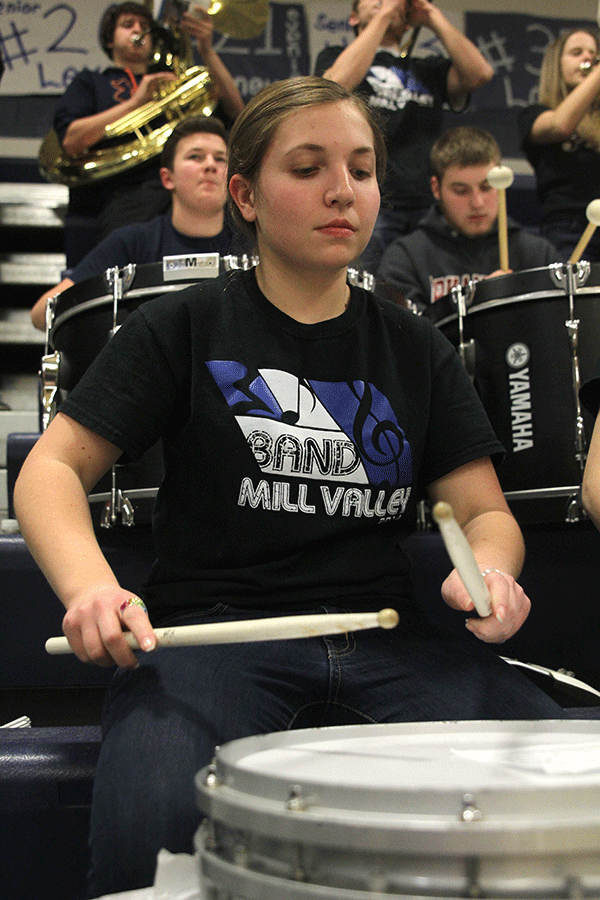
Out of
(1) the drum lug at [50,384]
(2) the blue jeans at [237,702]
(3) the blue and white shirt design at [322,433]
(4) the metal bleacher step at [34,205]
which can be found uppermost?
(4) the metal bleacher step at [34,205]

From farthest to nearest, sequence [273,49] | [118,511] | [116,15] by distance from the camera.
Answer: [273,49] < [116,15] < [118,511]

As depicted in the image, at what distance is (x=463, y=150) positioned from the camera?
2518mm

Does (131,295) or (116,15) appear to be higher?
(116,15)

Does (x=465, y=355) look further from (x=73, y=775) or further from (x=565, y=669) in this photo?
(x=73, y=775)

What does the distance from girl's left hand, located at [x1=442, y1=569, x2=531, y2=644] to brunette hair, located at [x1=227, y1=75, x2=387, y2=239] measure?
0.53 metres

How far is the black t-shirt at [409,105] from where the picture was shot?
2.89 metres

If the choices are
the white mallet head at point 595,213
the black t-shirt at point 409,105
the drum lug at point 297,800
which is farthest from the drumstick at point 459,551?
the black t-shirt at point 409,105

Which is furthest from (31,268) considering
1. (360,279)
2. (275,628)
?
(275,628)

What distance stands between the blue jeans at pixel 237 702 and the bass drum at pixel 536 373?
621mm

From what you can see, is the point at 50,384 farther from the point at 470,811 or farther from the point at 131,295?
the point at 470,811

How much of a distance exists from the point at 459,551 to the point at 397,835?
19 centimetres

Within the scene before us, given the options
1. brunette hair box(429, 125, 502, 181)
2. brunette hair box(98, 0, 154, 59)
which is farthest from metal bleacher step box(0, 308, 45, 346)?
brunette hair box(429, 125, 502, 181)

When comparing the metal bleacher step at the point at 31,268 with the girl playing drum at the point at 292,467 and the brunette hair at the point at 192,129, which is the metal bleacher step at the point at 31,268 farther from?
the girl playing drum at the point at 292,467

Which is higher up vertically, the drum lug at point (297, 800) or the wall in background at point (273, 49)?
the wall in background at point (273, 49)
